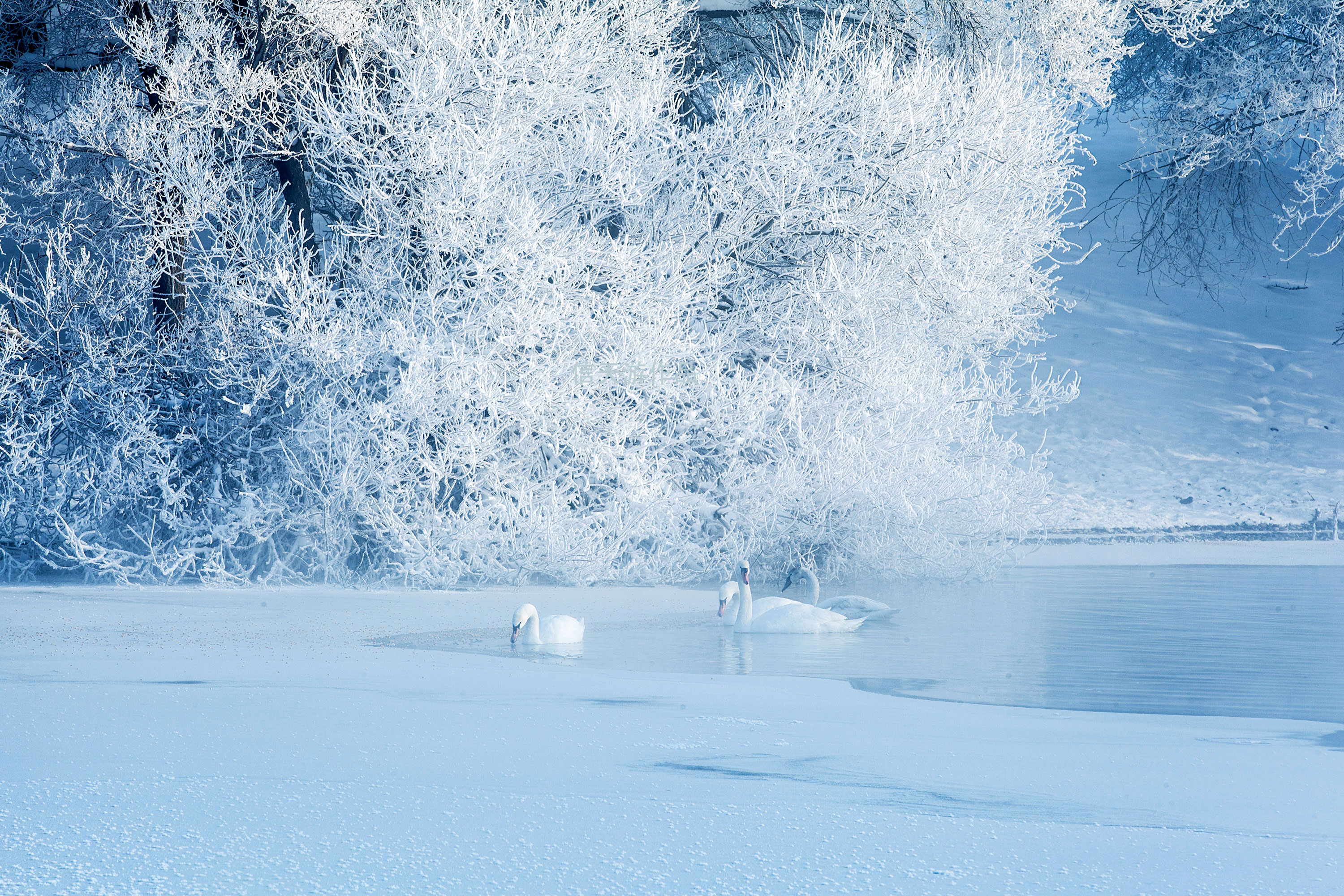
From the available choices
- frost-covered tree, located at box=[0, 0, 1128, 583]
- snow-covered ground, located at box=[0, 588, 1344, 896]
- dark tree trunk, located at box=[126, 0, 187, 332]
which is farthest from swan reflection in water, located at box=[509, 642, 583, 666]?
dark tree trunk, located at box=[126, 0, 187, 332]

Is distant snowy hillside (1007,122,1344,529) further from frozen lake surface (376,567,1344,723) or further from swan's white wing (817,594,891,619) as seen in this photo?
swan's white wing (817,594,891,619)

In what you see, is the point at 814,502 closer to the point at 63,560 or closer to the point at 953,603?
the point at 953,603

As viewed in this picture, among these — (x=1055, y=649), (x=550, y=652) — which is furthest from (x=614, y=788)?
(x=1055, y=649)

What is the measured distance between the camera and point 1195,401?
2769cm

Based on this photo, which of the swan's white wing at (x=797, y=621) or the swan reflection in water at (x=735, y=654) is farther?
the swan's white wing at (x=797, y=621)

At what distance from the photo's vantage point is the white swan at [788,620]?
25.8 ft

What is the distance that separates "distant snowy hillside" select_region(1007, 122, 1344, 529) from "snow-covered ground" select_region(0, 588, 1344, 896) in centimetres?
851

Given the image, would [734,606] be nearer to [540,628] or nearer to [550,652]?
[540,628]

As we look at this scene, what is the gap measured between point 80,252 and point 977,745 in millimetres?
9145

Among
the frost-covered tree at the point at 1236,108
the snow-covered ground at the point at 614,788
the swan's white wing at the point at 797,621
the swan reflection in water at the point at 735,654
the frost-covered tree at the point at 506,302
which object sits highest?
the frost-covered tree at the point at 1236,108

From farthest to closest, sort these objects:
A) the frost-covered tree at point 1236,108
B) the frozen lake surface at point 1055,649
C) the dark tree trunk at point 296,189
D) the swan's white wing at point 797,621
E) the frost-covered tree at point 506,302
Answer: the frost-covered tree at point 1236,108 < the dark tree trunk at point 296,189 < the frost-covered tree at point 506,302 < the swan's white wing at point 797,621 < the frozen lake surface at point 1055,649

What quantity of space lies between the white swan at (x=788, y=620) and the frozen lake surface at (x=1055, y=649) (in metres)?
0.06

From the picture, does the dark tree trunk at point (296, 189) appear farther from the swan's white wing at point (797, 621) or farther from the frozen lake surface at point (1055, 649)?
the swan's white wing at point (797, 621)

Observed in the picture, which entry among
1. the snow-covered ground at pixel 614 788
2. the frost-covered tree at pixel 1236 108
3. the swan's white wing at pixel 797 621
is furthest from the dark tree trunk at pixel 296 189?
the frost-covered tree at pixel 1236 108
